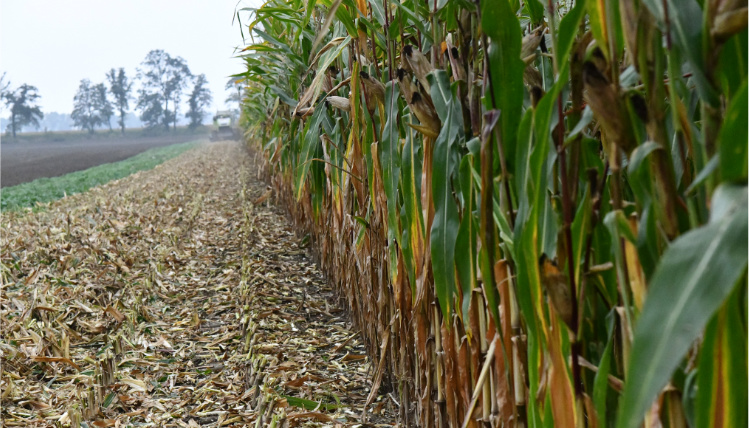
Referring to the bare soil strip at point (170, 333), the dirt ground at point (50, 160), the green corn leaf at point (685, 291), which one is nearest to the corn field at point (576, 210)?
the green corn leaf at point (685, 291)

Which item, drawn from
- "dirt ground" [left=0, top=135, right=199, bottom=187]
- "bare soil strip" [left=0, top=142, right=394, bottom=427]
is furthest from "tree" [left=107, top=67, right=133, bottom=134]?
"bare soil strip" [left=0, top=142, right=394, bottom=427]

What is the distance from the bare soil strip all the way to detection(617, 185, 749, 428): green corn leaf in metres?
1.65

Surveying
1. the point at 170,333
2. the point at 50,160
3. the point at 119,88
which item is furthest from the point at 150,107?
the point at 170,333

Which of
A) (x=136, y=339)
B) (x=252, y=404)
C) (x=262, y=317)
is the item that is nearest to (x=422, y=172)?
(x=252, y=404)

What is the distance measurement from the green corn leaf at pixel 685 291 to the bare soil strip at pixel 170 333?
1.65 metres

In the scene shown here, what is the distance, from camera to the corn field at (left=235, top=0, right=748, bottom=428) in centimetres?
53

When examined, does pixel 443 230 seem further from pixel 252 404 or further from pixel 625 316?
pixel 252 404

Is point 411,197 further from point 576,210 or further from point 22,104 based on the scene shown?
point 22,104

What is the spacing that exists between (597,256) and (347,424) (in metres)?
1.52

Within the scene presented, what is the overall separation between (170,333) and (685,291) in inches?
120

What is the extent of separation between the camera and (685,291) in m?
0.48

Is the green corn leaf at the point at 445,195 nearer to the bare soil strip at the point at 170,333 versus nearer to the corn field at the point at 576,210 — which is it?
the corn field at the point at 576,210

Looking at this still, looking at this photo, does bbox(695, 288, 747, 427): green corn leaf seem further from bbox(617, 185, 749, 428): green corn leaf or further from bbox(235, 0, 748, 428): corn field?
bbox(617, 185, 749, 428): green corn leaf

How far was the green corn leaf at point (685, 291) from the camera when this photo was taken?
0.47 meters
